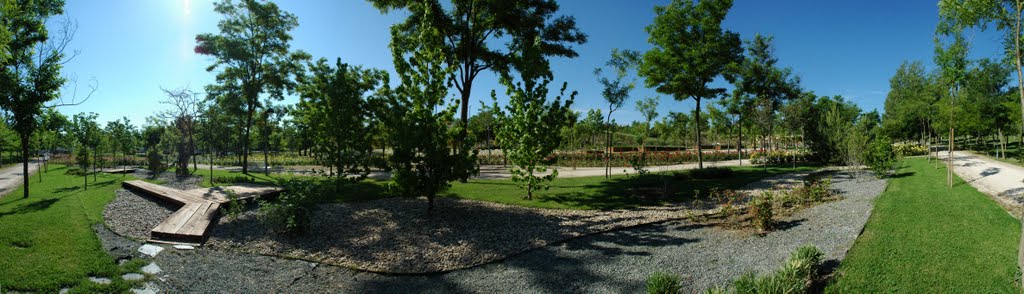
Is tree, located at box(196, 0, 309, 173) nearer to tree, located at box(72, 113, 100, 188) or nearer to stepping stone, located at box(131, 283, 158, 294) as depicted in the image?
tree, located at box(72, 113, 100, 188)

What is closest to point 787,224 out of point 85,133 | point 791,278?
point 791,278

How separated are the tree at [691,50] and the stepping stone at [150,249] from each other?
18.2m

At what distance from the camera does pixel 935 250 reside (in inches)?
212

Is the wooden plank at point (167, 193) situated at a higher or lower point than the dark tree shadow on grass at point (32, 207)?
higher

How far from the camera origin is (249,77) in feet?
65.2

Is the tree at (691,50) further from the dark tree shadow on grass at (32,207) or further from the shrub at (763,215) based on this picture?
the dark tree shadow on grass at (32,207)

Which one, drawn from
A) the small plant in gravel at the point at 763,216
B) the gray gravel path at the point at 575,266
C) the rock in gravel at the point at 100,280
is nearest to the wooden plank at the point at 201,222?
the gray gravel path at the point at 575,266

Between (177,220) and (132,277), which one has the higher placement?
(177,220)

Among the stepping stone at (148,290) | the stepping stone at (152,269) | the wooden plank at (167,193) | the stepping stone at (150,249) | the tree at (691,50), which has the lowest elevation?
the stepping stone at (148,290)

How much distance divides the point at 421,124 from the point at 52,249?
643cm

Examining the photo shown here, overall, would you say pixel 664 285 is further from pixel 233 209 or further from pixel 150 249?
pixel 233 209

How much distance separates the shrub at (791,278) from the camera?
4.23 m

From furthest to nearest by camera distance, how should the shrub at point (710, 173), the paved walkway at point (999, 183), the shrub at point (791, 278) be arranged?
the shrub at point (710, 173), the paved walkway at point (999, 183), the shrub at point (791, 278)

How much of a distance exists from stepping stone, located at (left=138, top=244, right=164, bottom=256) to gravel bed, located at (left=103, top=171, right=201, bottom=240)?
29.6 inches
